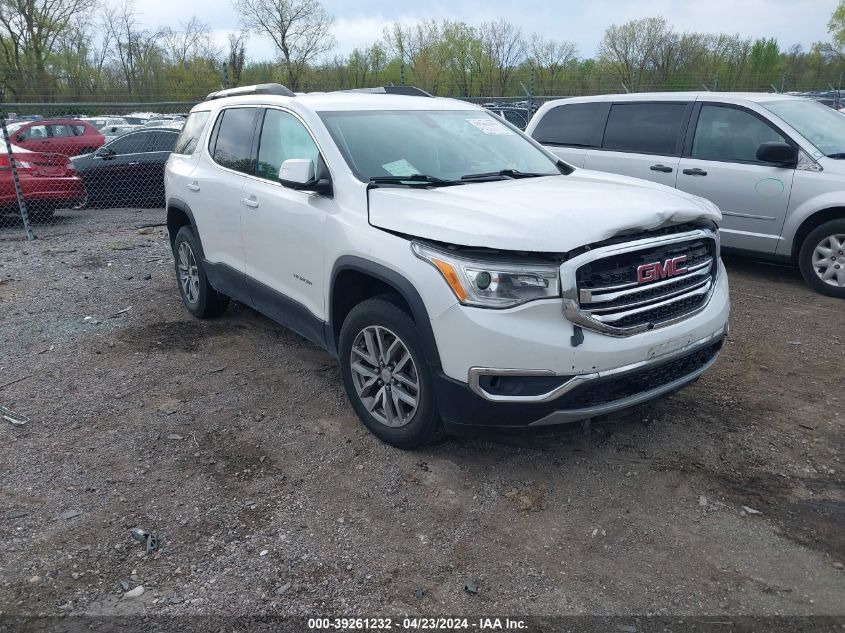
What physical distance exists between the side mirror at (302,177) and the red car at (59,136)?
1454cm

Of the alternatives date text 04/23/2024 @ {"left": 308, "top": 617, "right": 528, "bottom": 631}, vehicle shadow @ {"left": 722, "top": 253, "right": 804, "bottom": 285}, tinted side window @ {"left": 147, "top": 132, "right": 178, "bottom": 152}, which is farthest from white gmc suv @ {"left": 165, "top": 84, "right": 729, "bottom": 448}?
tinted side window @ {"left": 147, "top": 132, "right": 178, "bottom": 152}

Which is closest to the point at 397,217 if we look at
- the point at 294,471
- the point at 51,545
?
the point at 294,471

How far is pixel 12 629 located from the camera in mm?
2578

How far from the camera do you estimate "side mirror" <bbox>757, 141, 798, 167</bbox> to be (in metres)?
6.43

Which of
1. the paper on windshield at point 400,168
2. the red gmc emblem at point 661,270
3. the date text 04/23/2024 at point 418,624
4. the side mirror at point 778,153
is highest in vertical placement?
the paper on windshield at point 400,168

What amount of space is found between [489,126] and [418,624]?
134 inches

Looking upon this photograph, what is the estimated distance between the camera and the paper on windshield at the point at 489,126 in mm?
4758

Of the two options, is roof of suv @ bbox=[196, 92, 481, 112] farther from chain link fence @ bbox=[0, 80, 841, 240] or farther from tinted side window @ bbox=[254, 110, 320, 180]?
chain link fence @ bbox=[0, 80, 841, 240]

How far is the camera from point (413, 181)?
3838mm

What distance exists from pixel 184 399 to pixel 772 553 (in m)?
3.53

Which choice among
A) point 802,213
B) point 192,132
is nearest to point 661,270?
point 802,213

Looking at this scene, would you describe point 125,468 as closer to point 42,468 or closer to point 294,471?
point 42,468

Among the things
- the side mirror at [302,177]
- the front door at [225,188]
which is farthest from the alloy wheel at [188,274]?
the side mirror at [302,177]

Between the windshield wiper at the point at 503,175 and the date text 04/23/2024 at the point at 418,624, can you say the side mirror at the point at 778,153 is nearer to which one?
the windshield wiper at the point at 503,175
